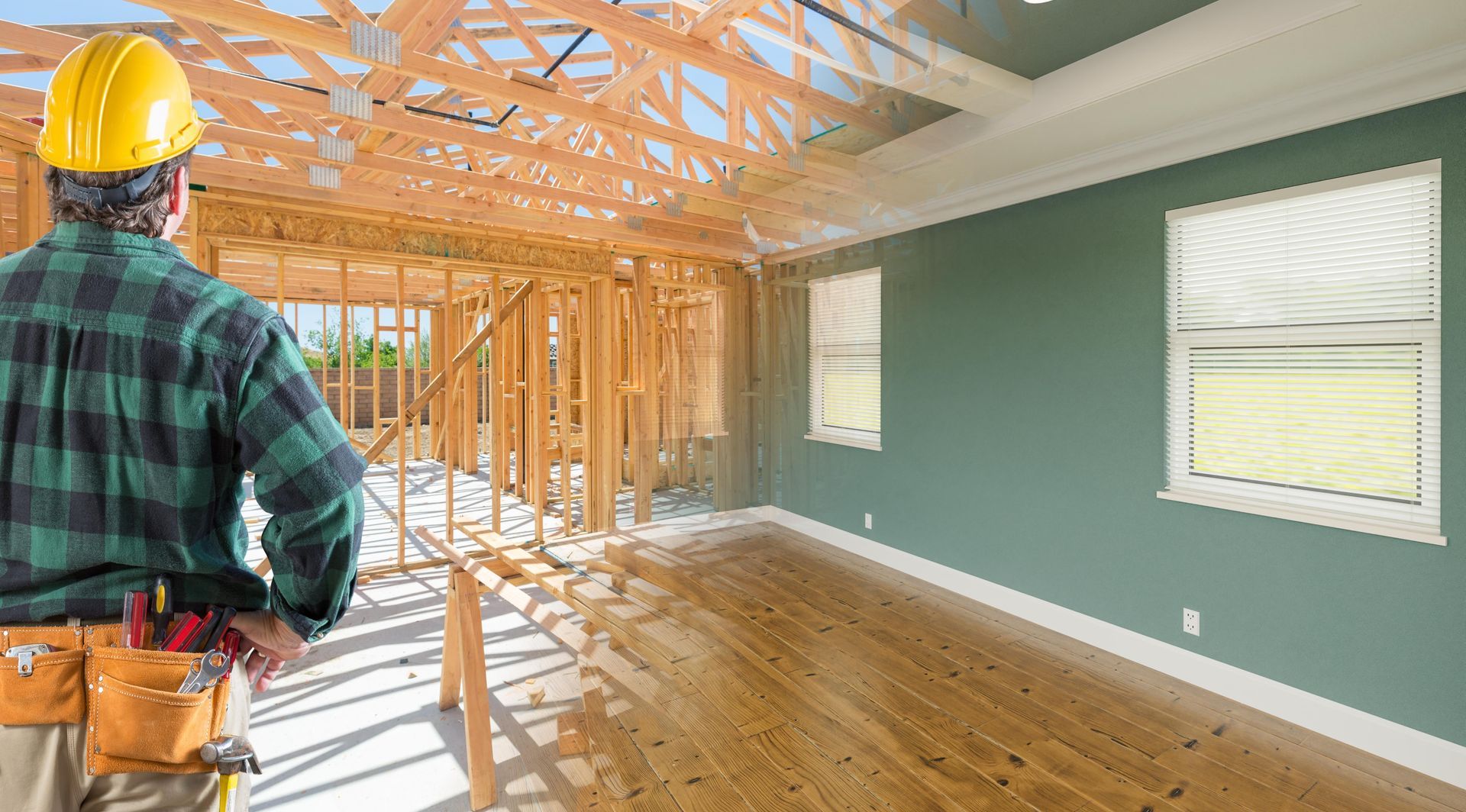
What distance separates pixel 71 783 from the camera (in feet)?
2.42

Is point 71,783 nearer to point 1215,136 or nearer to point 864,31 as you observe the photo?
point 864,31

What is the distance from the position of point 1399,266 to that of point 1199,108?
86cm

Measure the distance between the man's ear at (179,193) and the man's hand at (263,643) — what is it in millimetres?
570

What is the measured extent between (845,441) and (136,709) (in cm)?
340

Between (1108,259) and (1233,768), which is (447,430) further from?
(1233,768)

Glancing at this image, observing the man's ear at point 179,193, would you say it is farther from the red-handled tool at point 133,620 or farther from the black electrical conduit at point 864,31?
the black electrical conduit at point 864,31

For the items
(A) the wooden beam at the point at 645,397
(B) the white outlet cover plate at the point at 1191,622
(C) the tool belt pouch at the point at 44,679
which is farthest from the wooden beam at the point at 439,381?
(B) the white outlet cover plate at the point at 1191,622

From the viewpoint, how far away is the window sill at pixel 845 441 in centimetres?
374

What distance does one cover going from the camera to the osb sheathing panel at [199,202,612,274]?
3.34m

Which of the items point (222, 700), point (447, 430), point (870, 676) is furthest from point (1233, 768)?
point (447, 430)

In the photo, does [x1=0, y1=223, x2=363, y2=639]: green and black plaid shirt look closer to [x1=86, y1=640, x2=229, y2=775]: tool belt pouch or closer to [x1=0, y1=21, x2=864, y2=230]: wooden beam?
[x1=86, y1=640, x2=229, y2=775]: tool belt pouch

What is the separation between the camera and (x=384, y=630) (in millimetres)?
3199

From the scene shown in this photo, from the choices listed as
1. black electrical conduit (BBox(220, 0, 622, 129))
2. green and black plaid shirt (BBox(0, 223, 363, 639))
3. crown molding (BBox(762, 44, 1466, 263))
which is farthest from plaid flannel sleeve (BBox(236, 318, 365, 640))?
crown molding (BBox(762, 44, 1466, 263))

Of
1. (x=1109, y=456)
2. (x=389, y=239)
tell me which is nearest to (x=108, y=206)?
(x=1109, y=456)
